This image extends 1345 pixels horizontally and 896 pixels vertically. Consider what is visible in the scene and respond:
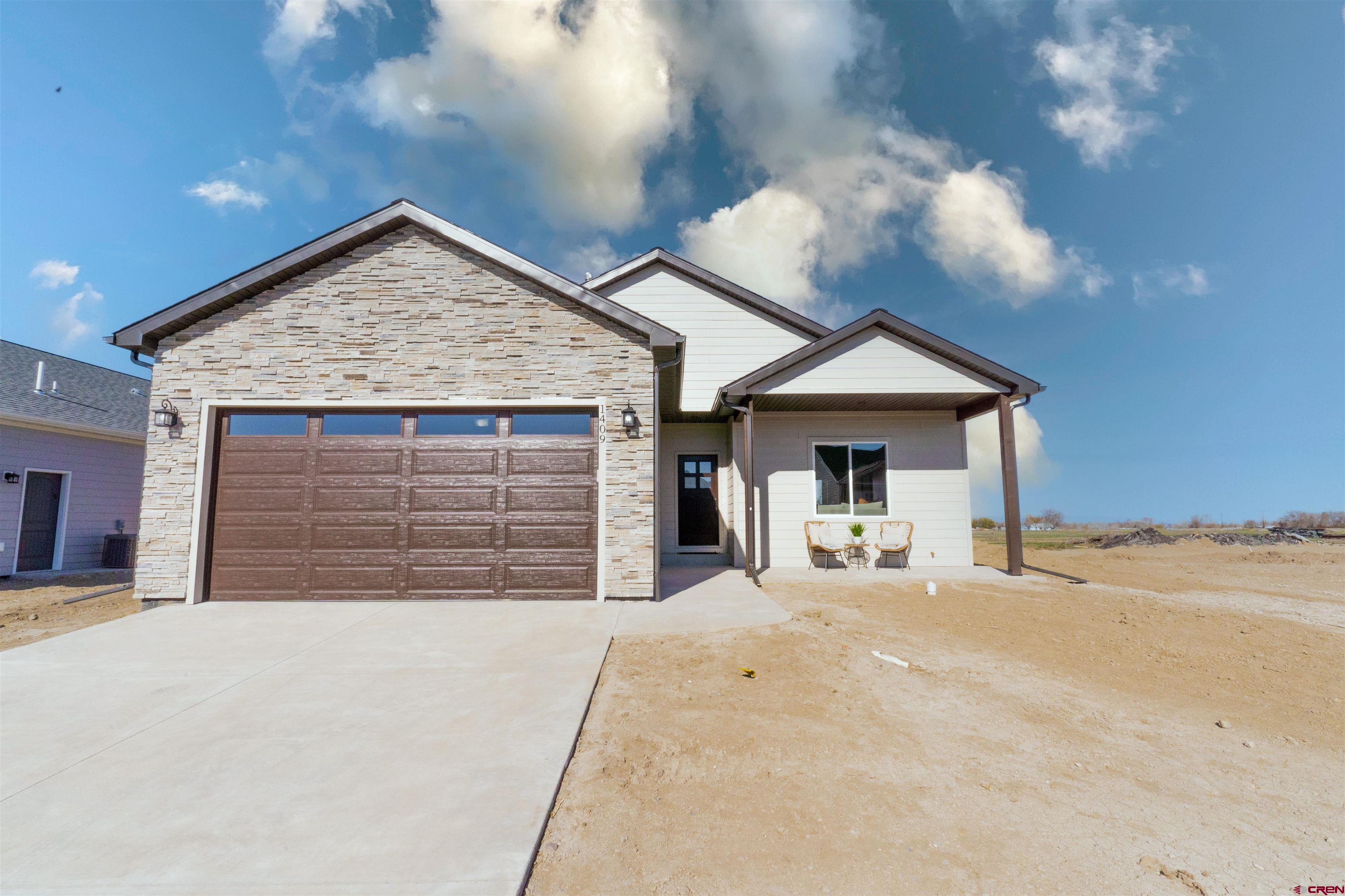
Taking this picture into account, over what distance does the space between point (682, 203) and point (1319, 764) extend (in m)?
19.7

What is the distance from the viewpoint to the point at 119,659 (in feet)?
16.1

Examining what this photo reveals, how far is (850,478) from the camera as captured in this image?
11391mm

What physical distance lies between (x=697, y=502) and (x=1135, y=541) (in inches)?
602

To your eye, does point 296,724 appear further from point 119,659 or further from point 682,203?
point 682,203

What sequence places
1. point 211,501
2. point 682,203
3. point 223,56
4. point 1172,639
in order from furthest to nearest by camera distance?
point 682,203 < point 223,56 < point 211,501 < point 1172,639

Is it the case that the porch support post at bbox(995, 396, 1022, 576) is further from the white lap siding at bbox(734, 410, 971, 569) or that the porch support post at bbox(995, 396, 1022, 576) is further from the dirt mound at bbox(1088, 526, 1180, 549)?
the dirt mound at bbox(1088, 526, 1180, 549)

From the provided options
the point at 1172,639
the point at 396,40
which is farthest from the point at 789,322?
the point at 396,40

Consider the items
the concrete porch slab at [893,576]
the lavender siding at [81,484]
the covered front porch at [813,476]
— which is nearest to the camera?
the concrete porch slab at [893,576]

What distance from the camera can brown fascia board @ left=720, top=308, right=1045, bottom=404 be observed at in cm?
952

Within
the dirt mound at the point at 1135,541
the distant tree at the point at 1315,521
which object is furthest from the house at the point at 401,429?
the distant tree at the point at 1315,521

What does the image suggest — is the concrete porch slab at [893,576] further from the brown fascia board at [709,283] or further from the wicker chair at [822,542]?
the brown fascia board at [709,283]

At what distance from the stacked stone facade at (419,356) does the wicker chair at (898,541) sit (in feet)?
18.9

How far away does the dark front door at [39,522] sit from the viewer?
35.7ft

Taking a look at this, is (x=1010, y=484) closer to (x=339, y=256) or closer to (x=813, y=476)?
(x=813, y=476)
